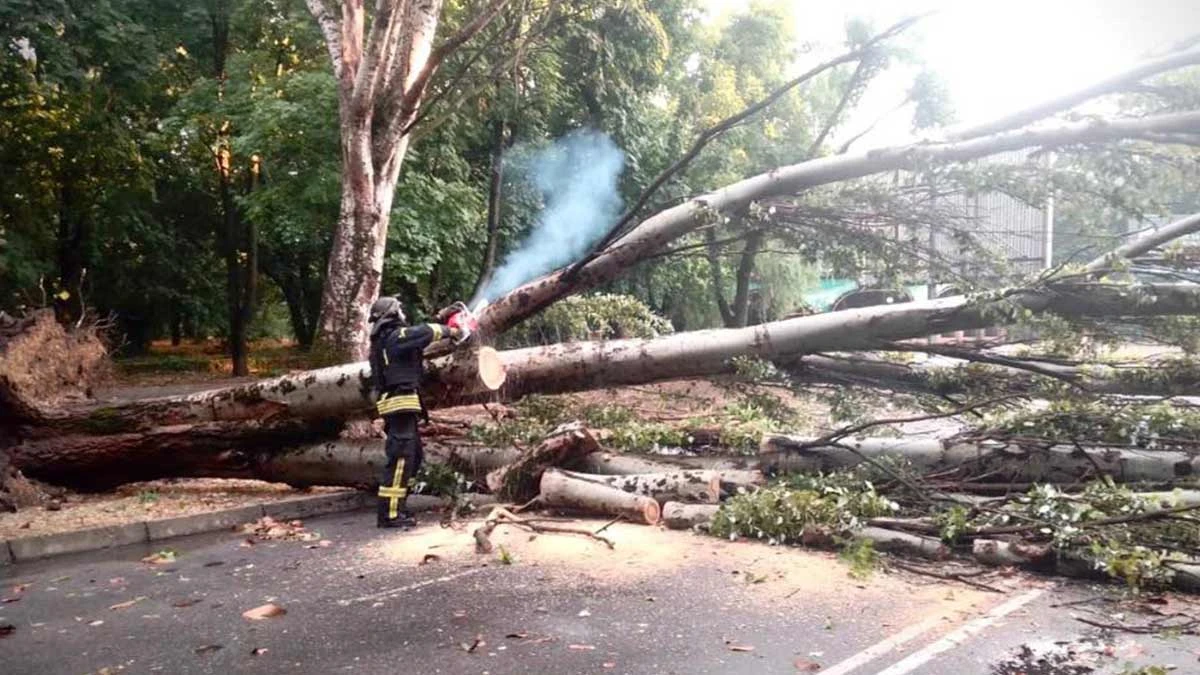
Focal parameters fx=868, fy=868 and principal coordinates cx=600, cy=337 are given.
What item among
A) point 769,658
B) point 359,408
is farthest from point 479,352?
point 769,658

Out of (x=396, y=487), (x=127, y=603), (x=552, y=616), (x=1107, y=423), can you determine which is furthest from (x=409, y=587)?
(x=1107, y=423)

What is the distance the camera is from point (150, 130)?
16.8 metres

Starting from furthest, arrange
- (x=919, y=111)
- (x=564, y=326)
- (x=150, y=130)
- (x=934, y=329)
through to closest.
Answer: (x=150, y=130) → (x=919, y=111) → (x=564, y=326) → (x=934, y=329)

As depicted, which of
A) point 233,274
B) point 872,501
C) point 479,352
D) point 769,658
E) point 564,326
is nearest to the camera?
point 769,658

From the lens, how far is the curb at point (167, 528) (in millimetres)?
6000

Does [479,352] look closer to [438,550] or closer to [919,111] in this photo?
[438,550]

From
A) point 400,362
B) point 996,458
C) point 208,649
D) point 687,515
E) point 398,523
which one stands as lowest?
point 208,649

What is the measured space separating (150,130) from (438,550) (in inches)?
573

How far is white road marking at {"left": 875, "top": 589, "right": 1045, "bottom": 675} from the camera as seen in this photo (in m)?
3.61

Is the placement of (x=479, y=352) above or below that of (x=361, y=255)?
below

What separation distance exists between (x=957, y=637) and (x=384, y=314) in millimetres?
4538

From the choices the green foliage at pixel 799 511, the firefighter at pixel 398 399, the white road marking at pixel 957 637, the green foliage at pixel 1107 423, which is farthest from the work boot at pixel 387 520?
the green foliage at pixel 1107 423

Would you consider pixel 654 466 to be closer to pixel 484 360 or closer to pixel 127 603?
pixel 484 360

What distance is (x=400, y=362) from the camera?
6531mm
